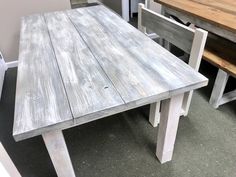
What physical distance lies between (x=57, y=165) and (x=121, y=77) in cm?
50

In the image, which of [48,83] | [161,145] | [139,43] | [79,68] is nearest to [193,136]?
[161,145]

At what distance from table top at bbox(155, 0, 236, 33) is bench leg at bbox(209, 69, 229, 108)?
1.17ft

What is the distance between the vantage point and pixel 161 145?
1269mm

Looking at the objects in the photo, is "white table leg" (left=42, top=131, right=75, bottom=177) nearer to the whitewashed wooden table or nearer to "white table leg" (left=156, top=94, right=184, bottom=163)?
the whitewashed wooden table

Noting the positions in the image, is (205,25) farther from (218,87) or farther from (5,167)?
(5,167)

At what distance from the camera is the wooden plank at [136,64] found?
865 millimetres

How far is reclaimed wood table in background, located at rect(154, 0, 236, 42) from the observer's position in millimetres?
1424

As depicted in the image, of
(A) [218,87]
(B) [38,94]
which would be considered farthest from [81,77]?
(A) [218,87]

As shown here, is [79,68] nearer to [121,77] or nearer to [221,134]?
[121,77]

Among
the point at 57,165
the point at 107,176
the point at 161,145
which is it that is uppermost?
the point at 57,165

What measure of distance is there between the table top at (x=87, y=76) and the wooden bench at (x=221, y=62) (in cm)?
64

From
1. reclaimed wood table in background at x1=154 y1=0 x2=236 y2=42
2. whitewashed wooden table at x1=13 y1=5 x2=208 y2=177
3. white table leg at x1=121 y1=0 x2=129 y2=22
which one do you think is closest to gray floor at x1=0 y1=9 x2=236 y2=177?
whitewashed wooden table at x1=13 y1=5 x2=208 y2=177

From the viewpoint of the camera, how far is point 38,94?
2.87ft

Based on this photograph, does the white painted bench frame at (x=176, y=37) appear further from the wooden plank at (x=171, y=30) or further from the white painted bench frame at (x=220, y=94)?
the white painted bench frame at (x=220, y=94)
